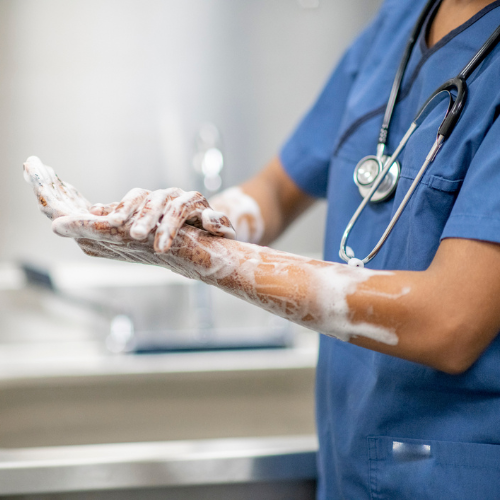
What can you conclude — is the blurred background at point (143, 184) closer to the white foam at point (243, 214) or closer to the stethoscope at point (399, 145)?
the white foam at point (243, 214)

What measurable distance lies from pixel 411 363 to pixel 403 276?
0.43 feet

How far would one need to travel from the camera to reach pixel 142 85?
1.20 metres

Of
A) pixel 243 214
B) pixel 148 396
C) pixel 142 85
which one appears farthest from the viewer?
pixel 142 85

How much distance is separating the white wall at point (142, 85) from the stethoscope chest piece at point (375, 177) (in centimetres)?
70

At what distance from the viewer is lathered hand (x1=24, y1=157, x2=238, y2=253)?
445mm

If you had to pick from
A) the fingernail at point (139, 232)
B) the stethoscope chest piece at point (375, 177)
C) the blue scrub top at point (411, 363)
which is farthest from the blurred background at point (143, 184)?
the fingernail at point (139, 232)

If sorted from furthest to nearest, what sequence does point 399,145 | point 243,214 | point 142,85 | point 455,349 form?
point 142,85 → point 243,214 → point 399,145 → point 455,349

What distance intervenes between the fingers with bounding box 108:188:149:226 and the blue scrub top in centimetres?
29

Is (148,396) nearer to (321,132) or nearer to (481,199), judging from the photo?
(321,132)

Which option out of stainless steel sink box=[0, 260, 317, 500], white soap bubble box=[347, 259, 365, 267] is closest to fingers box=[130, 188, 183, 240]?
white soap bubble box=[347, 259, 365, 267]

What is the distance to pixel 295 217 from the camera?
883mm

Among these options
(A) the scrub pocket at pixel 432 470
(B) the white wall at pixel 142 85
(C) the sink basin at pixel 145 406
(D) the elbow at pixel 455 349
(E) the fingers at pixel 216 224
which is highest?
(B) the white wall at pixel 142 85

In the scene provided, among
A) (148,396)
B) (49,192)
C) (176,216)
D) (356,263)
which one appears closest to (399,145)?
(356,263)

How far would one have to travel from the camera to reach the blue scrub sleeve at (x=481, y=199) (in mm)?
424
